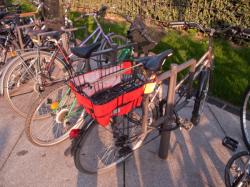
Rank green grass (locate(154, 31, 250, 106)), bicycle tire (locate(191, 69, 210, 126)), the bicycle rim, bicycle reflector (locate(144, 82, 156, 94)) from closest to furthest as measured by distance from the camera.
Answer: bicycle reflector (locate(144, 82, 156, 94))
the bicycle rim
bicycle tire (locate(191, 69, 210, 126))
green grass (locate(154, 31, 250, 106))

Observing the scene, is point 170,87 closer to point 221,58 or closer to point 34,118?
point 34,118

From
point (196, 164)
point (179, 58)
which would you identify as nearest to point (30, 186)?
point (196, 164)

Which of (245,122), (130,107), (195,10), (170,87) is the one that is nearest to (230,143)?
(245,122)

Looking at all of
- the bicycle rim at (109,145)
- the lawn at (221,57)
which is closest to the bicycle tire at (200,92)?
the bicycle rim at (109,145)

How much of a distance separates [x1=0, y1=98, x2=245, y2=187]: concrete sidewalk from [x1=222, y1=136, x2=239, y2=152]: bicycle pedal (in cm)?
6

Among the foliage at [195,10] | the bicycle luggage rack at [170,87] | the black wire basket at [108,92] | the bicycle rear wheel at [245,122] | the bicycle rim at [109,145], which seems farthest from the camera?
the foliage at [195,10]

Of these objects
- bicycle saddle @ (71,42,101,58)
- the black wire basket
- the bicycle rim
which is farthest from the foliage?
the black wire basket

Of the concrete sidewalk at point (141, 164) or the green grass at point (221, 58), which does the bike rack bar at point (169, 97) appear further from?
the green grass at point (221, 58)

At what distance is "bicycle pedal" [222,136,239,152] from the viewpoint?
2922 millimetres

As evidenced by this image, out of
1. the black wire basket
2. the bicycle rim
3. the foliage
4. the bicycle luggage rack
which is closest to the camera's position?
the black wire basket

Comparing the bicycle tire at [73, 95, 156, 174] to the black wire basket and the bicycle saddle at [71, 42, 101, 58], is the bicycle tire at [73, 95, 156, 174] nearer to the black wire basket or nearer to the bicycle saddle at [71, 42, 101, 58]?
the black wire basket

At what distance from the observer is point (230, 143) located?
295cm

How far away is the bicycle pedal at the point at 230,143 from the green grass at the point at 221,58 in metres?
0.99

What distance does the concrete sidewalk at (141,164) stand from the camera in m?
2.62
